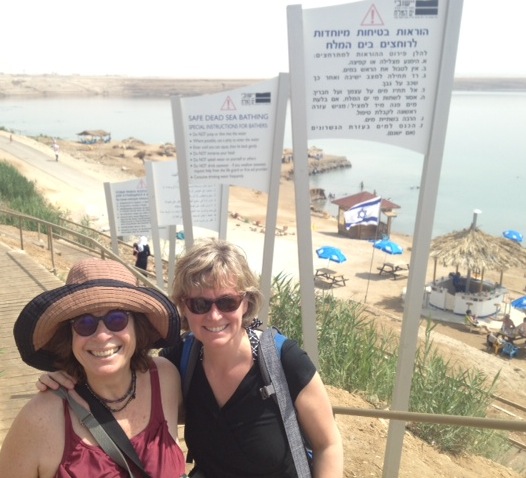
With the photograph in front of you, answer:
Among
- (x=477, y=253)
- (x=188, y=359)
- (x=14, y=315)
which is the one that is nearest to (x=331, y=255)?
(x=477, y=253)

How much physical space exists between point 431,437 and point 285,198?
3385 centimetres

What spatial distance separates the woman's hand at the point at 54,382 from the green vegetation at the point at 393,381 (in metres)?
Result: 3.45

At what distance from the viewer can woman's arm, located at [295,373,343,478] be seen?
6.22ft

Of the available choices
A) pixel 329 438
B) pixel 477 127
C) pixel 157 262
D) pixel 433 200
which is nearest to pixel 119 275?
pixel 329 438

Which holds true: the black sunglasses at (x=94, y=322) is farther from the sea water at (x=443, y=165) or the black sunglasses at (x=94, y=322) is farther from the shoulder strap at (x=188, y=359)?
the sea water at (x=443, y=165)

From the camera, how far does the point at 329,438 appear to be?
1.97 meters

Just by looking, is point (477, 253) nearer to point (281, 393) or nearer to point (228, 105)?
point (228, 105)

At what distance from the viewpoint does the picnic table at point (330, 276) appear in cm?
1759

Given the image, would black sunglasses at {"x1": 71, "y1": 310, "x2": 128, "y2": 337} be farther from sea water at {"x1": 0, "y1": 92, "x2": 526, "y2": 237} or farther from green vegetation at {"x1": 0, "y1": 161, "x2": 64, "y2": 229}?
green vegetation at {"x1": 0, "y1": 161, "x2": 64, "y2": 229}

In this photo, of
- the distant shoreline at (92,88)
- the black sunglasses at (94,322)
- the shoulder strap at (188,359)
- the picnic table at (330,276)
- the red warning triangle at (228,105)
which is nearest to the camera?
the black sunglasses at (94,322)

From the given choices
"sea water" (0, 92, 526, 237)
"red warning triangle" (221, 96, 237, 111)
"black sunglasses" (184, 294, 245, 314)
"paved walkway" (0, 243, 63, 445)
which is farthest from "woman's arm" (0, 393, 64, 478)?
"sea water" (0, 92, 526, 237)

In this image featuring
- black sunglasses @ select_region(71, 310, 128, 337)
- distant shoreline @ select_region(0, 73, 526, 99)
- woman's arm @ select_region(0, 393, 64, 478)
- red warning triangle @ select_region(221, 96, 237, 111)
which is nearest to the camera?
woman's arm @ select_region(0, 393, 64, 478)

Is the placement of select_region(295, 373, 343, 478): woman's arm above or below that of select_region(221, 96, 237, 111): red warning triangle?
below

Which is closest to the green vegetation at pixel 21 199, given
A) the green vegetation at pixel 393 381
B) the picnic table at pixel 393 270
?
the green vegetation at pixel 393 381
